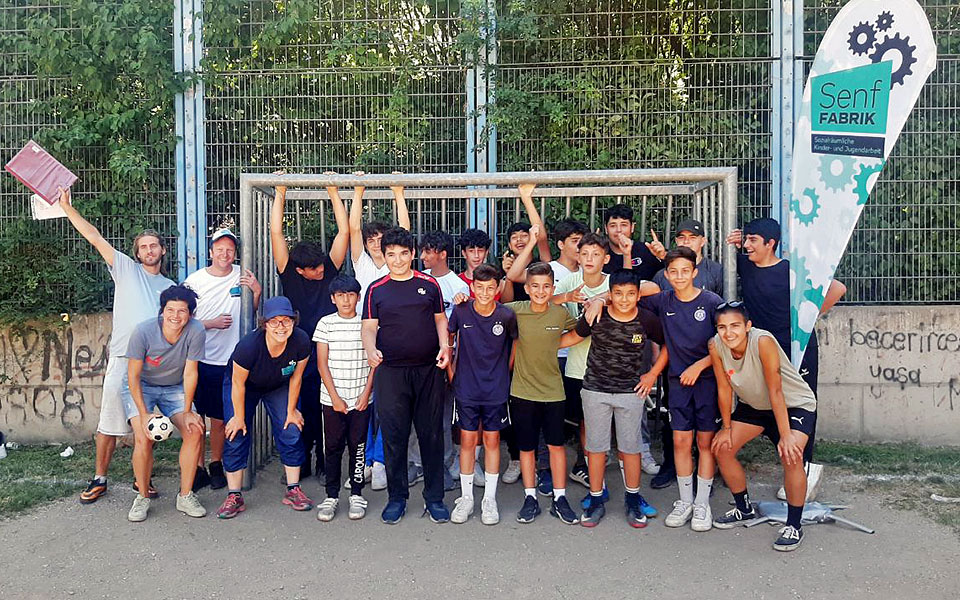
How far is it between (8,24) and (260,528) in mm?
5338

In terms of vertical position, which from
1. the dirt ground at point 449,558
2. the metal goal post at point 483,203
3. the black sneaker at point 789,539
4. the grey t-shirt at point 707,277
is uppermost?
the metal goal post at point 483,203

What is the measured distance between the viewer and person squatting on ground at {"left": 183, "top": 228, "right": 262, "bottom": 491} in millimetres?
5961

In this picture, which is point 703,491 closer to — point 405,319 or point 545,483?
point 545,483

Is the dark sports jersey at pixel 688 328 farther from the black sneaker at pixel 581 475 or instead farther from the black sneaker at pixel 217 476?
the black sneaker at pixel 217 476

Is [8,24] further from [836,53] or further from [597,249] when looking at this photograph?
[836,53]

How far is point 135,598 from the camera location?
4195mm

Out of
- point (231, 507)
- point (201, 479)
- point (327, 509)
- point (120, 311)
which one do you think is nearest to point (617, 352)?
point (327, 509)

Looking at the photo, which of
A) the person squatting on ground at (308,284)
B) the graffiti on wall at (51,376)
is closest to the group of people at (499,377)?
the person squatting on ground at (308,284)

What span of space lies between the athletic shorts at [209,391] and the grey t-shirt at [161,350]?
46 cm

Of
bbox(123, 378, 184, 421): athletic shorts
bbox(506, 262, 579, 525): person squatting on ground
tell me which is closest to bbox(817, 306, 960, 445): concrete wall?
bbox(506, 262, 579, 525): person squatting on ground

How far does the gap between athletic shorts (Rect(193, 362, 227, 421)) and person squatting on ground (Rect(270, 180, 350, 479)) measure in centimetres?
62

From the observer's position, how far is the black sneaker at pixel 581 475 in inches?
234

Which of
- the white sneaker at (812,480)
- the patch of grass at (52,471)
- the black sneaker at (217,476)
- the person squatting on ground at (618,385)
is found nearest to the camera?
the person squatting on ground at (618,385)

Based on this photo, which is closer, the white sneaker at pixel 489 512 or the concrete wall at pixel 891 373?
the white sneaker at pixel 489 512
